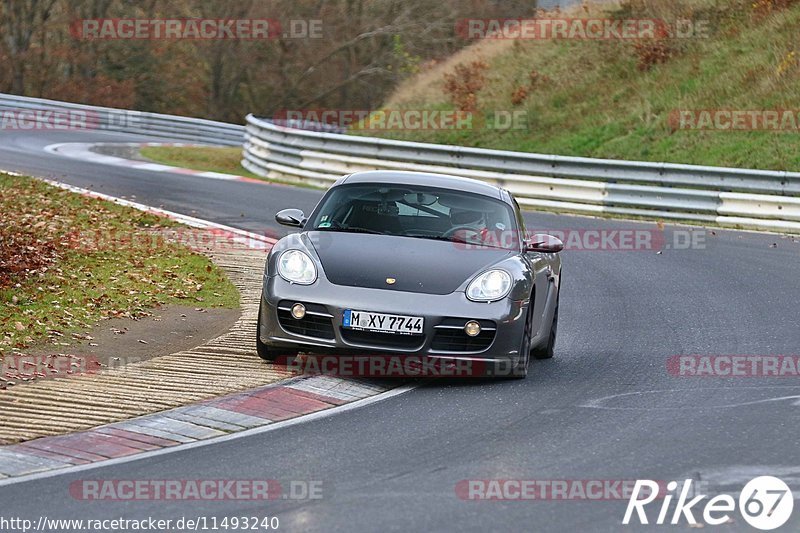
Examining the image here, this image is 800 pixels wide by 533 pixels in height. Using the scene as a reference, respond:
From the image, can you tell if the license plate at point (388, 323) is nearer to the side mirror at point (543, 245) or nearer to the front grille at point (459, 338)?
the front grille at point (459, 338)

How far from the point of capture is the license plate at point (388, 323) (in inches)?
353

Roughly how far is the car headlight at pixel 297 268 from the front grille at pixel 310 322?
201 millimetres

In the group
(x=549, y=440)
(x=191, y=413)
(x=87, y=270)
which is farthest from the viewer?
(x=87, y=270)

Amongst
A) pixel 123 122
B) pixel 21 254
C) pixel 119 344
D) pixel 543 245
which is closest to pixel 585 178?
pixel 21 254

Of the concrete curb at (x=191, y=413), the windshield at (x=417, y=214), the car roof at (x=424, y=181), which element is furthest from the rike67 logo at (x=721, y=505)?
the car roof at (x=424, y=181)

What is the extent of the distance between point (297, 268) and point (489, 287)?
1.35 metres

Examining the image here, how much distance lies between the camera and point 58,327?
1070 centimetres

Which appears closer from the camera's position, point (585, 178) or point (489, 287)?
point (489, 287)

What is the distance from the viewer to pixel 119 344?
408 inches

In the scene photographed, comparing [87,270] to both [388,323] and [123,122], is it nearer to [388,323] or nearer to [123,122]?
[388,323]

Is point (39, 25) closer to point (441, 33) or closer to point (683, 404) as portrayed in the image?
point (441, 33)

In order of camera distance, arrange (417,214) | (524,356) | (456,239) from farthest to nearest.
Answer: (417,214) < (456,239) < (524,356)

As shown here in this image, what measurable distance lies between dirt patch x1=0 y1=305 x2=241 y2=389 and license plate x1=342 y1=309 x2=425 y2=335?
6.05 feet

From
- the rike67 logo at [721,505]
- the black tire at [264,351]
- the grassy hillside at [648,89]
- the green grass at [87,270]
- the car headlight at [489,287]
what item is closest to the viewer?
the rike67 logo at [721,505]
